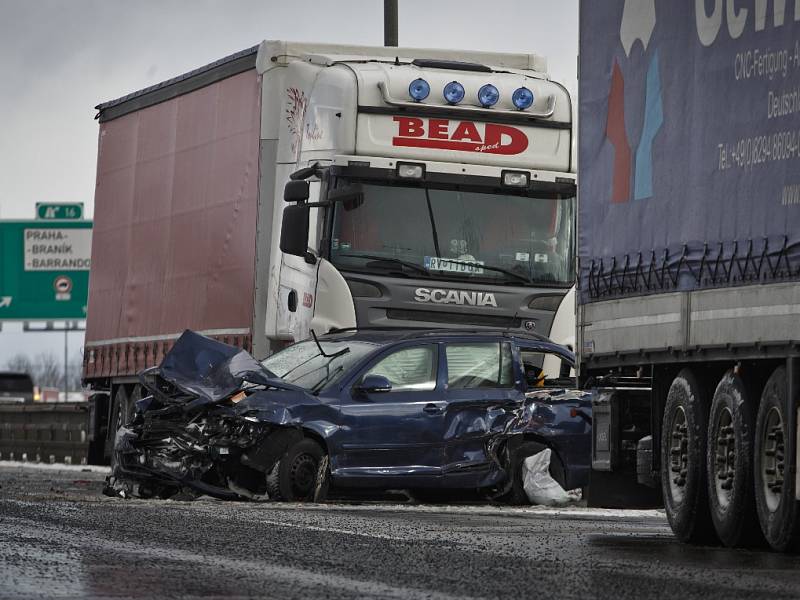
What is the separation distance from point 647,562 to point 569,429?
7709 millimetres

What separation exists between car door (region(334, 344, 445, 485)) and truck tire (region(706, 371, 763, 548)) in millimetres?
5234

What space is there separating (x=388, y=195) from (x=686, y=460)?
7891 millimetres

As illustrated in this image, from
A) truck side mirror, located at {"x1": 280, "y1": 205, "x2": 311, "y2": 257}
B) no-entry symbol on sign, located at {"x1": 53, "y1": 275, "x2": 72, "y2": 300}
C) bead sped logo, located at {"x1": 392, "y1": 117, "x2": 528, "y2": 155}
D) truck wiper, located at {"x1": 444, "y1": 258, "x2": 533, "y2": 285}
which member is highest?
no-entry symbol on sign, located at {"x1": 53, "y1": 275, "x2": 72, "y2": 300}

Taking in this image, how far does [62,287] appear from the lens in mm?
63719

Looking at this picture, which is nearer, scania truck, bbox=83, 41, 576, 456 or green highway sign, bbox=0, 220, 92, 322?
scania truck, bbox=83, 41, 576, 456

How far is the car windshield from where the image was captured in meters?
18.4

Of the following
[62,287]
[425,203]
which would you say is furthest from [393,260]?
[62,287]

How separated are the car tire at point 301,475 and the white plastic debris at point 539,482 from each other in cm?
199

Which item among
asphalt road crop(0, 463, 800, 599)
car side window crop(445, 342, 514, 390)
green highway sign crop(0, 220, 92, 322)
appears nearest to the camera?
asphalt road crop(0, 463, 800, 599)

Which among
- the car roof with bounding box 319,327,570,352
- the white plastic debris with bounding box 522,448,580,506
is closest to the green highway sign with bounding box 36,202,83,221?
the car roof with bounding box 319,327,570,352

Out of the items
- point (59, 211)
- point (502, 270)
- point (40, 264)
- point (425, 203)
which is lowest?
point (502, 270)

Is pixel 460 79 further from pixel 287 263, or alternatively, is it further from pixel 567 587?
pixel 567 587

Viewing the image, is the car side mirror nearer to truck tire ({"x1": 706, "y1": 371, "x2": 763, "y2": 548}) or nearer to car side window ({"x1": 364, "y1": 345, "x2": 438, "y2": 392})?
car side window ({"x1": 364, "y1": 345, "x2": 438, "y2": 392})

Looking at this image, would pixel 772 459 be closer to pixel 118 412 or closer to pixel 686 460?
pixel 686 460
